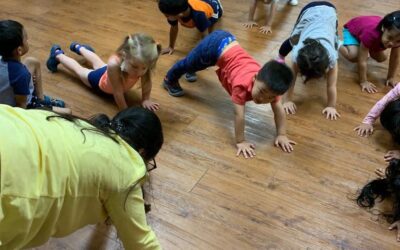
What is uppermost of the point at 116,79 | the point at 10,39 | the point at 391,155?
the point at 10,39

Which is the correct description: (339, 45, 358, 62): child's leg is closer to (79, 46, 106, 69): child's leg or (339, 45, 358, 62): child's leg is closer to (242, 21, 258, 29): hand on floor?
(242, 21, 258, 29): hand on floor

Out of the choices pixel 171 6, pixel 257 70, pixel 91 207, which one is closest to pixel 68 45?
pixel 171 6

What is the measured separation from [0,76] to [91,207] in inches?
30.1

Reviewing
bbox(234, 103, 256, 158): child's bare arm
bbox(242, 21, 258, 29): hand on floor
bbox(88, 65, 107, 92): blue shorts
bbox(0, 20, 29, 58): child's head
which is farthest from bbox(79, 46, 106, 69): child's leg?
bbox(242, 21, 258, 29): hand on floor

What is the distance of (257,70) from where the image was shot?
1.59 meters

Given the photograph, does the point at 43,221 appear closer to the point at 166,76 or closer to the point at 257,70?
the point at 257,70

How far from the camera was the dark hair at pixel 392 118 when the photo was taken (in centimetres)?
161

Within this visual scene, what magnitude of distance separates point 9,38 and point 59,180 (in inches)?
32.5

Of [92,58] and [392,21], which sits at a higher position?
[392,21]

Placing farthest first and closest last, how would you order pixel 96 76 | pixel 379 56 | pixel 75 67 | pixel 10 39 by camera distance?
pixel 379 56
pixel 75 67
pixel 96 76
pixel 10 39

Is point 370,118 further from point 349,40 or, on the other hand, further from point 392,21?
point 349,40

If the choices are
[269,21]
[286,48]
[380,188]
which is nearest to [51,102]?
[286,48]

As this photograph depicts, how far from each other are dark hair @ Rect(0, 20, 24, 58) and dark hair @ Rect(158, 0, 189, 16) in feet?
2.62

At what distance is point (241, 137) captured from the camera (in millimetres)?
1593
